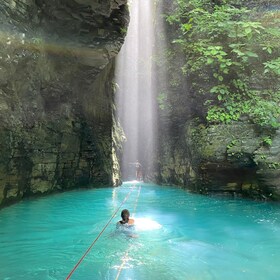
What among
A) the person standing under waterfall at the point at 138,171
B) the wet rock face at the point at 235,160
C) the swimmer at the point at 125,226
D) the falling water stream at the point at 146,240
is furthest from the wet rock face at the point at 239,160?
the person standing under waterfall at the point at 138,171

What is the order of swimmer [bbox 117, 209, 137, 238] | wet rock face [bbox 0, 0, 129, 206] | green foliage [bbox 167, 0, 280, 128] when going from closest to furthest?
swimmer [bbox 117, 209, 137, 238] < wet rock face [bbox 0, 0, 129, 206] < green foliage [bbox 167, 0, 280, 128]

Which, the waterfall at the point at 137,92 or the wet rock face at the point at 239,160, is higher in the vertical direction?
the waterfall at the point at 137,92

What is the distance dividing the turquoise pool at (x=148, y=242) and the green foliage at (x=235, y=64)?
10.9ft

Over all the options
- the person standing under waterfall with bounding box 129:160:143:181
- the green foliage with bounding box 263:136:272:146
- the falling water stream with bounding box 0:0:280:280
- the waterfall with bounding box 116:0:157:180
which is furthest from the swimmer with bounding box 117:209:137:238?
the person standing under waterfall with bounding box 129:160:143:181

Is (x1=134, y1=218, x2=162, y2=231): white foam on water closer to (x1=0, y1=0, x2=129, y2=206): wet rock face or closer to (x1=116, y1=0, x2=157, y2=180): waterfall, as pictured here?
(x1=0, y1=0, x2=129, y2=206): wet rock face

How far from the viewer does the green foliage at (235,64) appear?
10992mm

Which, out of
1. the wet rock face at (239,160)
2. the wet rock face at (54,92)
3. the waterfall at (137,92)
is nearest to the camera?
the wet rock face at (54,92)

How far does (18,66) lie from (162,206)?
250 inches

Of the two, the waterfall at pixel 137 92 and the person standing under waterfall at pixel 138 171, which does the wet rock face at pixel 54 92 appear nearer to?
the waterfall at pixel 137 92

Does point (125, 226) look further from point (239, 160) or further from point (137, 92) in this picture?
point (137, 92)

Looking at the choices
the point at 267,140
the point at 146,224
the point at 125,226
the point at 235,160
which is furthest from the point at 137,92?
the point at 125,226

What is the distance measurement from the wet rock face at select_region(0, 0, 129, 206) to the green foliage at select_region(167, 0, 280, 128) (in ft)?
11.0

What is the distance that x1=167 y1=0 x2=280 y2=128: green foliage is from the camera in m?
11.0

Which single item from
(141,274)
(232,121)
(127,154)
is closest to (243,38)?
(232,121)
